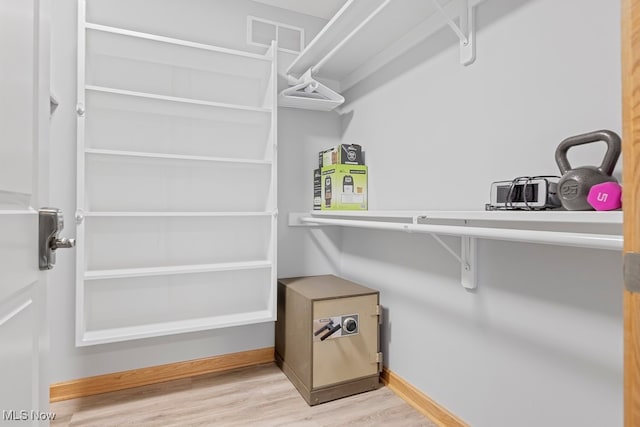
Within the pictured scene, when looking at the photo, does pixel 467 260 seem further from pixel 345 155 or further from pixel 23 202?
pixel 23 202

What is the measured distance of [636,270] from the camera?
56cm

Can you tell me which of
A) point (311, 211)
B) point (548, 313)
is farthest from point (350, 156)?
point (548, 313)

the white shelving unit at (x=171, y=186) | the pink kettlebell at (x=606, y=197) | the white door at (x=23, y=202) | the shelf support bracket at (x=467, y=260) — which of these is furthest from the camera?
the white shelving unit at (x=171, y=186)

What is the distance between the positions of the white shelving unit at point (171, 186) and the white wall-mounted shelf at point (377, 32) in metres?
0.34

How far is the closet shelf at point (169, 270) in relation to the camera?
1718 millimetres

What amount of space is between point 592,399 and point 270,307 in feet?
4.93

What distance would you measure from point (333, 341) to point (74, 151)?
67.3 inches

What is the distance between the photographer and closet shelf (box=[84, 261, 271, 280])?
5.64 feet

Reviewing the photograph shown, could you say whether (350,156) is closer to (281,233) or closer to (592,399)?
(281,233)

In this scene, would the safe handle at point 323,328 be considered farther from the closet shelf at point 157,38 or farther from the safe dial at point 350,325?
the closet shelf at point 157,38

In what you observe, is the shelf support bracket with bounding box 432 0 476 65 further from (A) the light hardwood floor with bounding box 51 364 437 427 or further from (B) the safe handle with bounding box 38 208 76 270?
(A) the light hardwood floor with bounding box 51 364 437 427

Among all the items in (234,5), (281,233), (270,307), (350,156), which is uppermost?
(234,5)

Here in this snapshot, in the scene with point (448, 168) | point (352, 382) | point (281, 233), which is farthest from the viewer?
point (281, 233)

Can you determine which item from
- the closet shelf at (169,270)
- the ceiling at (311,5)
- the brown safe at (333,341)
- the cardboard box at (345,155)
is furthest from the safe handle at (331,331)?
the ceiling at (311,5)
